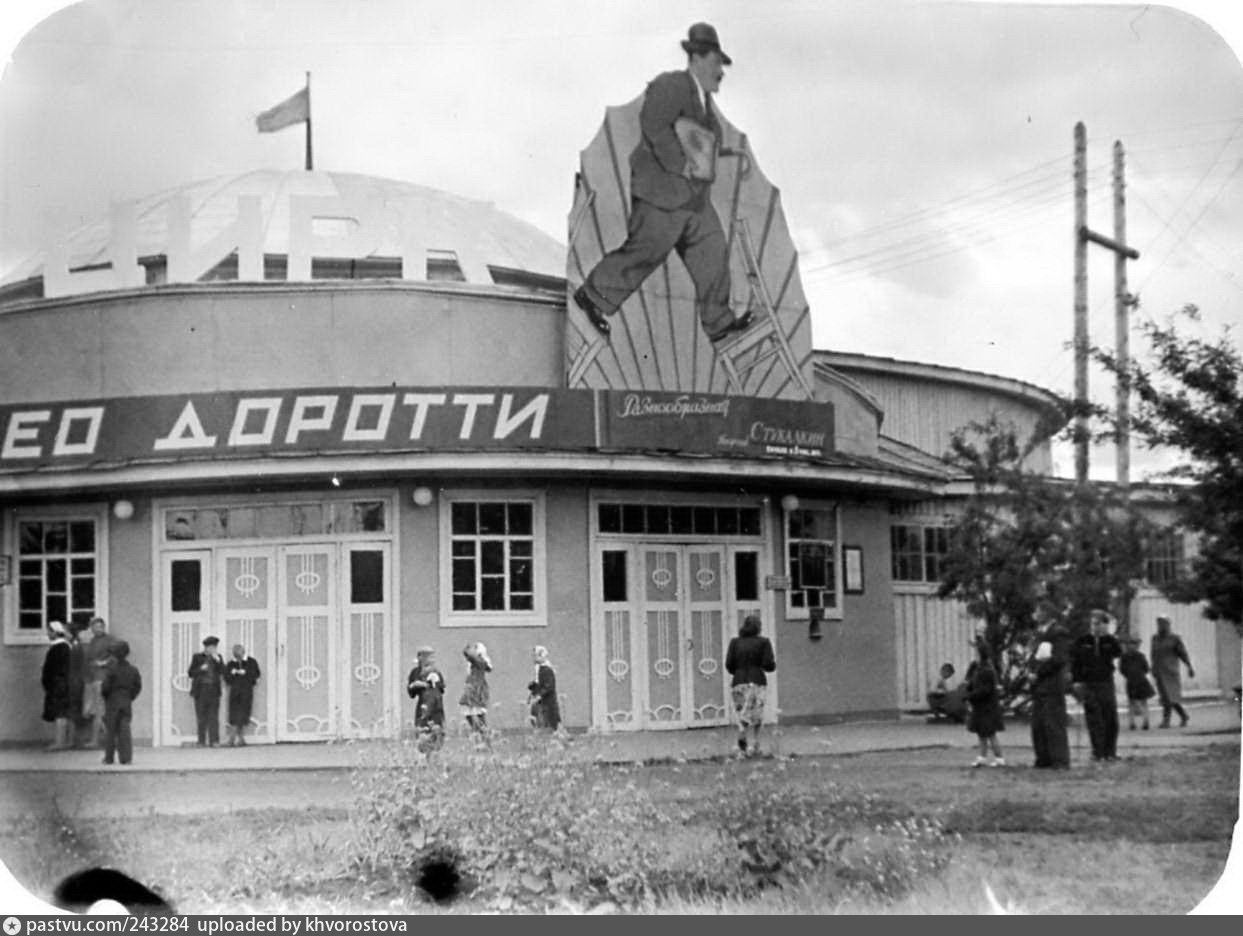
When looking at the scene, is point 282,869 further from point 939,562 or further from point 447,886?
point 939,562

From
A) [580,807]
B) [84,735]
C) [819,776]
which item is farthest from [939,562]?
[84,735]

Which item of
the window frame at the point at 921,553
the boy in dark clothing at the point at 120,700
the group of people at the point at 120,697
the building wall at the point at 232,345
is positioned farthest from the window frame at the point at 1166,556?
the boy in dark clothing at the point at 120,700

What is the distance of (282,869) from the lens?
10.2 m

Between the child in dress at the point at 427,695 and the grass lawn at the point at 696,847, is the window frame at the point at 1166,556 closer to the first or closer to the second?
the grass lawn at the point at 696,847

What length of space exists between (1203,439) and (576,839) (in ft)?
15.3

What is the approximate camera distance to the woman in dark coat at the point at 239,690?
34.7 ft

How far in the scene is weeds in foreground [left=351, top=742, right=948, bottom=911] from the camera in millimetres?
10109

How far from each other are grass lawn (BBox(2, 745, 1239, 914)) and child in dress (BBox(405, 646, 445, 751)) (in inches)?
13.1

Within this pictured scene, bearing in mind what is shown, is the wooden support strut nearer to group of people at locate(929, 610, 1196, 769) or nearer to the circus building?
the circus building

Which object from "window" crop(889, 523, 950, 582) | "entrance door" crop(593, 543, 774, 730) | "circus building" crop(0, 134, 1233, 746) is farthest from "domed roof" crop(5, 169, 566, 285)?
"window" crop(889, 523, 950, 582)

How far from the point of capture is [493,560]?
10.9 m

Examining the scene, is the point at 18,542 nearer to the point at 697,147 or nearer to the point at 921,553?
the point at 697,147

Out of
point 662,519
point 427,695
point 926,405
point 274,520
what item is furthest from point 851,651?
point 274,520

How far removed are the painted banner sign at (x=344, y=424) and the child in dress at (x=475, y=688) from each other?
4.02 feet
